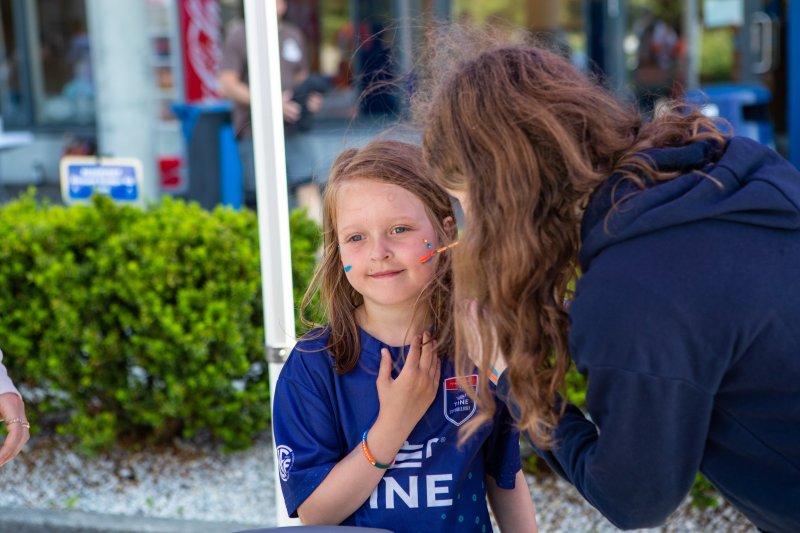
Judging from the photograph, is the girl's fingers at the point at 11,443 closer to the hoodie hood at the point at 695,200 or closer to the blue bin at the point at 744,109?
the hoodie hood at the point at 695,200

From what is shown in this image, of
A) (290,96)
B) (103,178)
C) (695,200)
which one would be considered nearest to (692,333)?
(695,200)

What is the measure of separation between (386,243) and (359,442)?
1.16ft

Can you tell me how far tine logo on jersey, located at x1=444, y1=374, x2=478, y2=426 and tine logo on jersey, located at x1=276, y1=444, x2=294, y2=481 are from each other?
11.1 inches

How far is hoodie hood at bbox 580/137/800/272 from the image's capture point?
1.31 meters

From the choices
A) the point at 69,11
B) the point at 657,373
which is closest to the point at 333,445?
the point at 657,373

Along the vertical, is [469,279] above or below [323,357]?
above

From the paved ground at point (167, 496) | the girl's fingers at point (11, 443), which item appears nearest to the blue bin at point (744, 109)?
the paved ground at point (167, 496)

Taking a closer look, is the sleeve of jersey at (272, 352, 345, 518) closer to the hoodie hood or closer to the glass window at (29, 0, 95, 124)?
the hoodie hood

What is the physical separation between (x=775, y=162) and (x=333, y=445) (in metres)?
0.87

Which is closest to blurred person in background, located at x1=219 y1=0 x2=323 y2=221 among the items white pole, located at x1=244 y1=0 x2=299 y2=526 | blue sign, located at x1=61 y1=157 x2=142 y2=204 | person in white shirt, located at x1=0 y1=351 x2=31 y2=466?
blue sign, located at x1=61 y1=157 x2=142 y2=204

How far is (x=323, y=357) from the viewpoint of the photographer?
1.77m

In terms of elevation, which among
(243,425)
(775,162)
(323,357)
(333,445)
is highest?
(775,162)

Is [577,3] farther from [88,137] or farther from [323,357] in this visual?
[323,357]

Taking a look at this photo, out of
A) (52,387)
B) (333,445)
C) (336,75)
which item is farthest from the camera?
(336,75)
